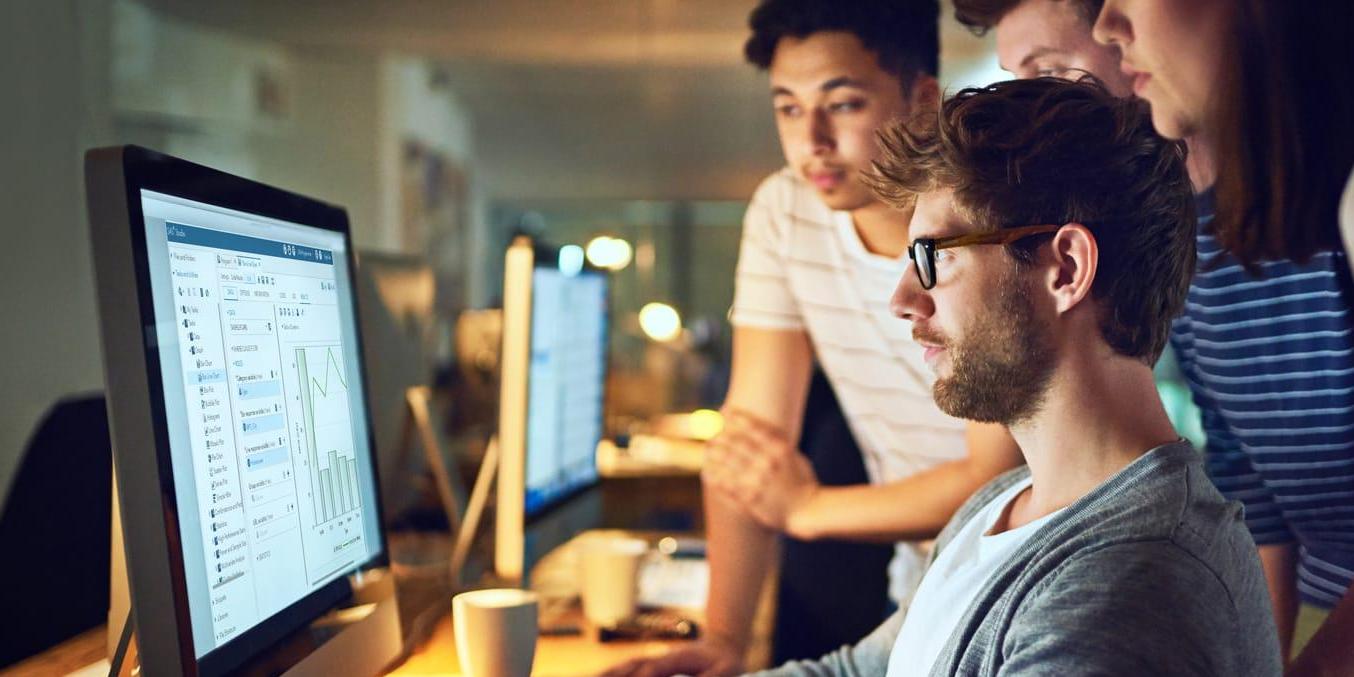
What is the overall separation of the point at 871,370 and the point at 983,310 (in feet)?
2.63

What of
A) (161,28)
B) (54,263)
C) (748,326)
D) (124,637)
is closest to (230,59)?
(161,28)

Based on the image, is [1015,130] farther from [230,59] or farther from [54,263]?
[230,59]

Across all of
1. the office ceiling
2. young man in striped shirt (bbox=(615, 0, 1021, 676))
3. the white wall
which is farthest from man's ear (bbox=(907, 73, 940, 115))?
the white wall

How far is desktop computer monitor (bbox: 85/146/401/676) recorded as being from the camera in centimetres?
80

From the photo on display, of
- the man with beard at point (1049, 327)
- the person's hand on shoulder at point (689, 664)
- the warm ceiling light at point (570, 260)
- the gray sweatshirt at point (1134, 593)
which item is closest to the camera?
the gray sweatshirt at point (1134, 593)

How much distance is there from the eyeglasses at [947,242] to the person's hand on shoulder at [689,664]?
2.07 ft

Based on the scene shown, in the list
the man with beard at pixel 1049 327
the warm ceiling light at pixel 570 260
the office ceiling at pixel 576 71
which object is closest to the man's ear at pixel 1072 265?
the man with beard at pixel 1049 327

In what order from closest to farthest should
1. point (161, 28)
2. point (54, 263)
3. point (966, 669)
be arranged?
point (966, 669) → point (54, 263) → point (161, 28)

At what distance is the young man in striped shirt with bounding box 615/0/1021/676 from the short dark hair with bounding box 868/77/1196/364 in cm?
57

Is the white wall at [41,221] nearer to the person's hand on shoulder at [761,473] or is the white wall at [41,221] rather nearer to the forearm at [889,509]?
the person's hand on shoulder at [761,473]

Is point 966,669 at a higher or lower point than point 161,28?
lower

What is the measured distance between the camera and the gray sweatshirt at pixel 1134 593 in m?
0.78

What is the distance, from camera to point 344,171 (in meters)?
6.17

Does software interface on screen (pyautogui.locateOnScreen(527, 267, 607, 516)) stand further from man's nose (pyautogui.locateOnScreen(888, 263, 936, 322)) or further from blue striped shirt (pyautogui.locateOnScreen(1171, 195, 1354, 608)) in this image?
blue striped shirt (pyautogui.locateOnScreen(1171, 195, 1354, 608))
